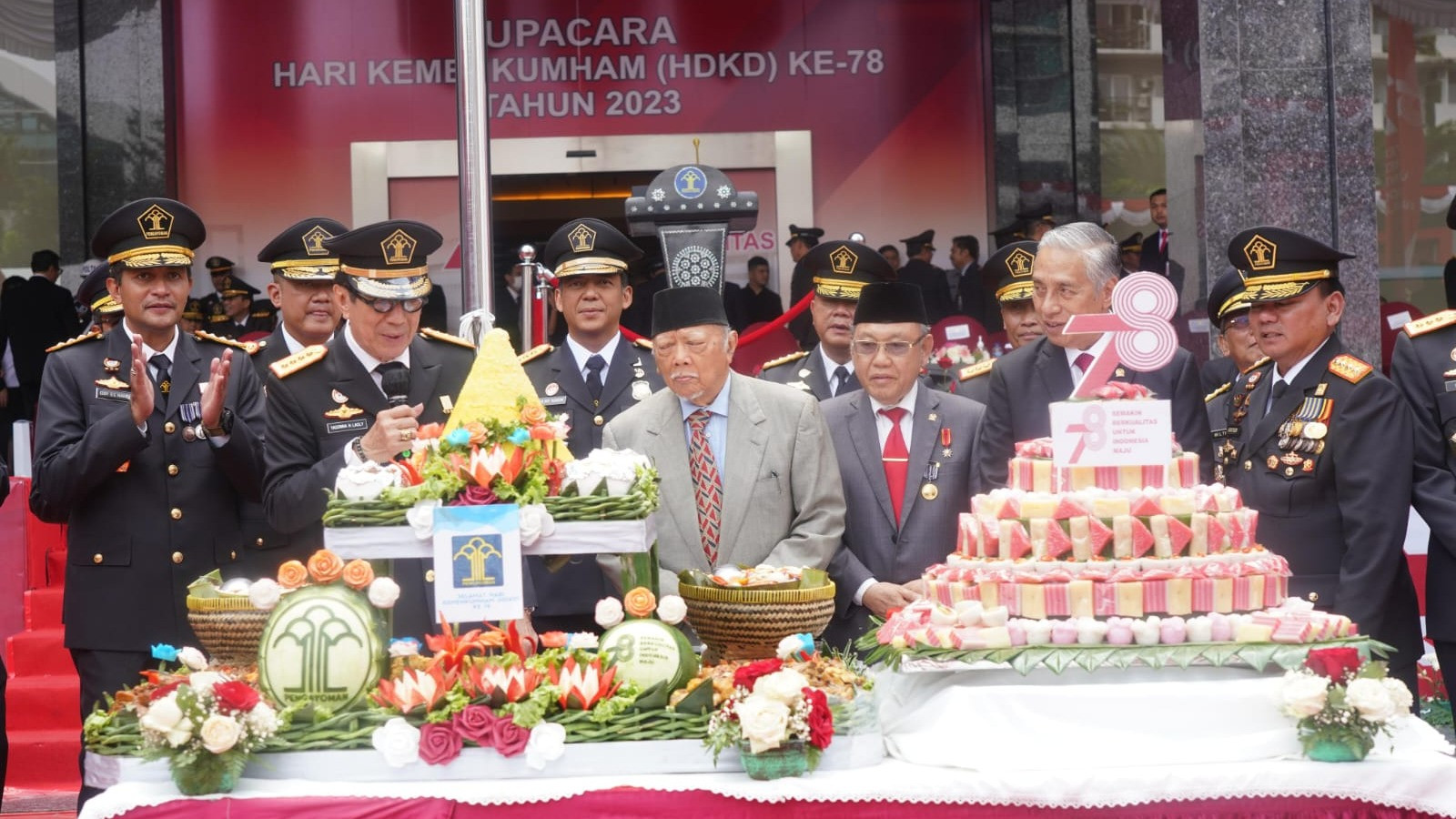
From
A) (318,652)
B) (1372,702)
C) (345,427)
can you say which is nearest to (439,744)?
(318,652)

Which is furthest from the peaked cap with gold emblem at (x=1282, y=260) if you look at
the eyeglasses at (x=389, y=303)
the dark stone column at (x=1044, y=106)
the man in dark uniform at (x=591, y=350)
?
the dark stone column at (x=1044, y=106)

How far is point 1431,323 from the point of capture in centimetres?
518

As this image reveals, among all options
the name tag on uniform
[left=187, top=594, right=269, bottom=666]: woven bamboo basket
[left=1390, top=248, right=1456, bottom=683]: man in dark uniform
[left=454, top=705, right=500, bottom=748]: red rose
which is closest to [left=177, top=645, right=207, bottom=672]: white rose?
[left=187, top=594, right=269, bottom=666]: woven bamboo basket

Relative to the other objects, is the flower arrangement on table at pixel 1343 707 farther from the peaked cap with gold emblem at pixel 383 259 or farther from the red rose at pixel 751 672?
the peaked cap with gold emblem at pixel 383 259

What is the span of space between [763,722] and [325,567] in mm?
1121

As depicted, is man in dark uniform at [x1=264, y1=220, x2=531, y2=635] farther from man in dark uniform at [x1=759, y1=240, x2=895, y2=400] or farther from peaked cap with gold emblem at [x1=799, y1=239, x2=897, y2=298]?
peaked cap with gold emblem at [x1=799, y1=239, x2=897, y2=298]

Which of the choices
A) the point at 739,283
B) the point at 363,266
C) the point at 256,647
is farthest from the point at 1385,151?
the point at 256,647

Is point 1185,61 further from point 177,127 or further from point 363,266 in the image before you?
point 177,127

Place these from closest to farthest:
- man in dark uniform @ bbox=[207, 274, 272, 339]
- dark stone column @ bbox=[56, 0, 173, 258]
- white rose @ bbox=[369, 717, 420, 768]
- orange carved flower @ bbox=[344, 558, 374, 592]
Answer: white rose @ bbox=[369, 717, 420, 768]
orange carved flower @ bbox=[344, 558, 374, 592]
man in dark uniform @ bbox=[207, 274, 272, 339]
dark stone column @ bbox=[56, 0, 173, 258]

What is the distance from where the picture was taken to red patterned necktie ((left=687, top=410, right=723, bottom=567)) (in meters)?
4.79

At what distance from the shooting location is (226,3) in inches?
521

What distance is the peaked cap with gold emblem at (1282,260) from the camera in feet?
16.5

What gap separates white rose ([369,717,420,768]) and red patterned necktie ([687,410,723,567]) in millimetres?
1198

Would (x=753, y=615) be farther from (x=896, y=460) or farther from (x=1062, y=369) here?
(x=1062, y=369)
